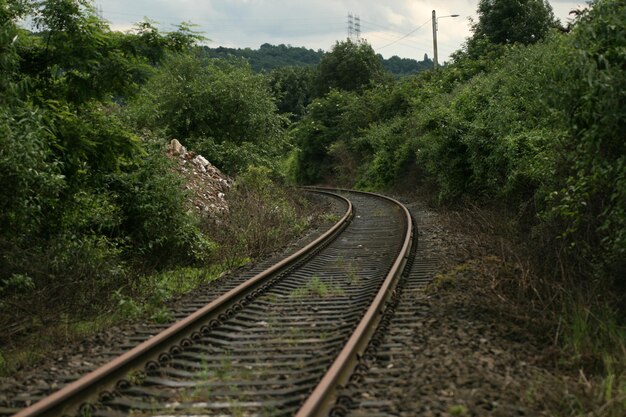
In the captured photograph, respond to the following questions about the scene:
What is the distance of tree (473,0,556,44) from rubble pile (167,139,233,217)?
70.5 feet

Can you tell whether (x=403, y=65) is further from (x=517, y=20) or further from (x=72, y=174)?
(x=72, y=174)

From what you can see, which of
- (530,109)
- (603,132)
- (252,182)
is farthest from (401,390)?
(252,182)

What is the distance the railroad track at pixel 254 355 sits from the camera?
4797 millimetres

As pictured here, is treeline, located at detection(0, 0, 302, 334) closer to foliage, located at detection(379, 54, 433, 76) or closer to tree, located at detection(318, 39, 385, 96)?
tree, located at detection(318, 39, 385, 96)

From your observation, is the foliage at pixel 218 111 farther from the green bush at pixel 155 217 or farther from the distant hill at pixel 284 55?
the distant hill at pixel 284 55

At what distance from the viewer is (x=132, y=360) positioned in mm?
5578

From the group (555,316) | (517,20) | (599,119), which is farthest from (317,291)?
(517,20)

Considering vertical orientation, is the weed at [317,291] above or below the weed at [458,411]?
below

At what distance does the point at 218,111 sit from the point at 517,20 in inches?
714

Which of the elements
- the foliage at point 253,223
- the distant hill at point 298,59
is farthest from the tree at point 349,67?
the distant hill at point 298,59

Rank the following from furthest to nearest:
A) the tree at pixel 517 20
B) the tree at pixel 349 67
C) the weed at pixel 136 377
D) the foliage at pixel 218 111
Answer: the tree at pixel 349 67
the tree at pixel 517 20
the foliage at pixel 218 111
the weed at pixel 136 377

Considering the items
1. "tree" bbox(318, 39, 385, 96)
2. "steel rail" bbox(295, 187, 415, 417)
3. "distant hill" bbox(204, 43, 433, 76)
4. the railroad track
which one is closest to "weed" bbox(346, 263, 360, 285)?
the railroad track

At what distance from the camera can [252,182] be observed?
808 inches

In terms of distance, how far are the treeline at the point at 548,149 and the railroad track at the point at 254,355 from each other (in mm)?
2186
